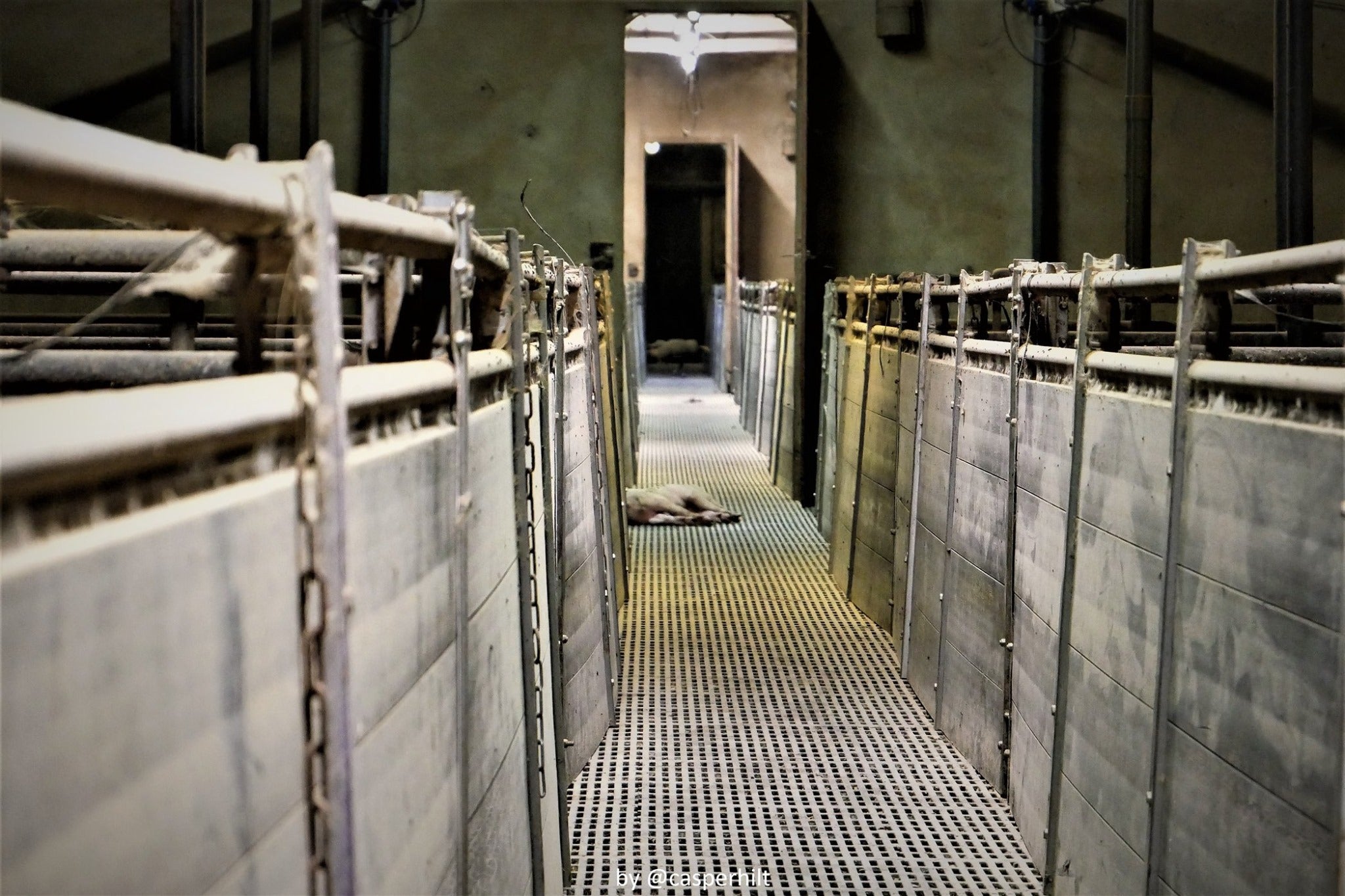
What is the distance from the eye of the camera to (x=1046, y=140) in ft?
37.4

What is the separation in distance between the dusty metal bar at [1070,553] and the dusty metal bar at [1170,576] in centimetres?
76

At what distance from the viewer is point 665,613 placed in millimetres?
7730

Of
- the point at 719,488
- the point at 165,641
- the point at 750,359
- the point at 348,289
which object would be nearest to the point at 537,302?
the point at 348,289

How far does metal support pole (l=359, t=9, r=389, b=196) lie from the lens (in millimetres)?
10984

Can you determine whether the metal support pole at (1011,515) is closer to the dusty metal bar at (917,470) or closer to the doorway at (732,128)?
the dusty metal bar at (917,470)

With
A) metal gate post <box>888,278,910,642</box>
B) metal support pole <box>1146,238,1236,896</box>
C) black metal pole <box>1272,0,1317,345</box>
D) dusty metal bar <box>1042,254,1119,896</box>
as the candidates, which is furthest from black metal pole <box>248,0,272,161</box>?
metal support pole <box>1146,238,1236,896</box>

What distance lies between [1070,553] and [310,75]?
25.4 feet

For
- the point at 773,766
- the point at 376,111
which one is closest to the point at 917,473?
the point at 773,766

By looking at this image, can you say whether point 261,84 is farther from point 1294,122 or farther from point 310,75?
point 1294,122

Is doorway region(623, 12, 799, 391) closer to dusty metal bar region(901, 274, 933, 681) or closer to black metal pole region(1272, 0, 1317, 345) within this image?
black metal pole region(1272, 0, 1317, 345)

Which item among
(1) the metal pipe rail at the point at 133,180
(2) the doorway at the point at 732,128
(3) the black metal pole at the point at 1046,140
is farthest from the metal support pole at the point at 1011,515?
(2) the doorway at the point at 732,128

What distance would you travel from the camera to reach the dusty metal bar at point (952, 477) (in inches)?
225

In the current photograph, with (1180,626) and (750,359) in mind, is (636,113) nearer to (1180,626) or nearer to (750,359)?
(750,359)

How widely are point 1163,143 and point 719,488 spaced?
5143 mm
